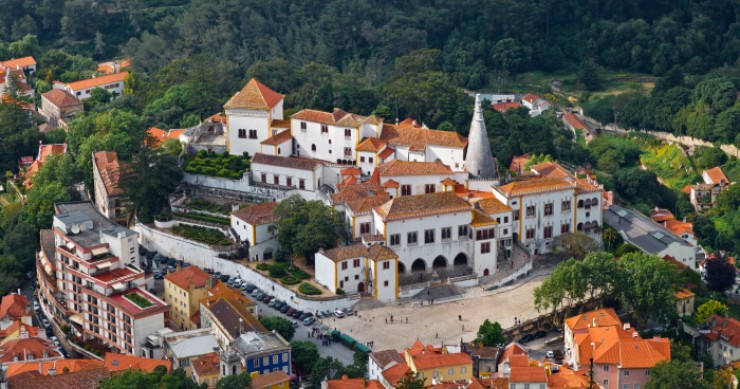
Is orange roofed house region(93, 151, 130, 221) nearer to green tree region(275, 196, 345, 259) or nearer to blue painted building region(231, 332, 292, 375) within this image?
green tree region(275, 196, 345, 259)

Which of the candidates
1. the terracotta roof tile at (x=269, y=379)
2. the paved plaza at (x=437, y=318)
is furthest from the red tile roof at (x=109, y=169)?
the terracotta roof tile at (x=269, y=379)

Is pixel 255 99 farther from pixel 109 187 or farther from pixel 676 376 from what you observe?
pixel 676 376

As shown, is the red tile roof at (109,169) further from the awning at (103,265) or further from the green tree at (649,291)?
the green tree at (649,291)

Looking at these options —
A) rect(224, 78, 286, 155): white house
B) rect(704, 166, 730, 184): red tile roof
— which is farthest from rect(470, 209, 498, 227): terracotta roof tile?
rect(704, 166, 730, 184): red tile roof

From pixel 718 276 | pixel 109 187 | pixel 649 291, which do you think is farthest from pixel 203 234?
pixel 718 276

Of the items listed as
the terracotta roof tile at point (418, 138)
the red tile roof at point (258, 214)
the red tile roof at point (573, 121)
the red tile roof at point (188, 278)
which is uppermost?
the terracotta roof tile at point (418, 138)

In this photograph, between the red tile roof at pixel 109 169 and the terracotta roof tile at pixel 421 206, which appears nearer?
the terracotta roof tile at pixel 421 206
